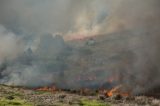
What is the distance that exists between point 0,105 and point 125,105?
64084mm

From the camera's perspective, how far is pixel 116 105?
173250 mm

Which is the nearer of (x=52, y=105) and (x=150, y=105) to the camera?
(x=52, y=105)

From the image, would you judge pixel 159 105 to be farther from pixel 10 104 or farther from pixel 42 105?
pixel 10 104

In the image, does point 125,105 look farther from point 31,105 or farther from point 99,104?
point 31,105

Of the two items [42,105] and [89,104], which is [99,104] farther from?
[42,105]

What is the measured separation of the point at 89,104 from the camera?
18138 centimetres

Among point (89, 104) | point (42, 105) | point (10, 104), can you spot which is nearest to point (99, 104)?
point (89, 104)

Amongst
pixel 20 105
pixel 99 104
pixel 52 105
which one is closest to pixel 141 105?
pixel 99 104

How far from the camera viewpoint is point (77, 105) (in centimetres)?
16788

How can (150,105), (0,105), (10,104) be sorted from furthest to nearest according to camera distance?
(150,105) < (10,104) < (0,105)

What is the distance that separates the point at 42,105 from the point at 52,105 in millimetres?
4857

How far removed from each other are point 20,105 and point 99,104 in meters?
43.7

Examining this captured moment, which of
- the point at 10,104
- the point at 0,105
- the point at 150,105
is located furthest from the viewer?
the point at 150,105

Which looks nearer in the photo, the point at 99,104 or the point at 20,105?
the point at 20,105
